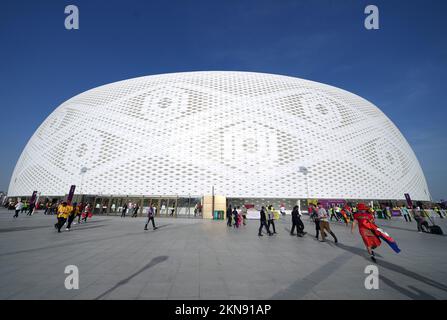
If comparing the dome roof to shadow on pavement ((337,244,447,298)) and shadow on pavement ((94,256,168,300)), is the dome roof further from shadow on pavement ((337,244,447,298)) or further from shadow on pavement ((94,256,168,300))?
shadow on pavement ((337,244,447,298))

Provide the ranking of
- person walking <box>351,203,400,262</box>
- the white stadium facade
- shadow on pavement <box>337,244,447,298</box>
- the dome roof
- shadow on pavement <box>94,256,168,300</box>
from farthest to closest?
the dome roof
the white stadium facade
person walking <box>351,203,400,262</box>
shadow on pavement <box>337,244,447,298</box>
shadow on pavement <box>94,256,168,300</box>

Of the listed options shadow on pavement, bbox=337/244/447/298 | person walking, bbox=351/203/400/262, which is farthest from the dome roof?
shadow on pavement, bbox=337/244/447/298

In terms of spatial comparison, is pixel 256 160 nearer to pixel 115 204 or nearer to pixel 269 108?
A: pixel 269 108

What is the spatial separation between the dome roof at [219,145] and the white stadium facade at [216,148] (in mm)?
153

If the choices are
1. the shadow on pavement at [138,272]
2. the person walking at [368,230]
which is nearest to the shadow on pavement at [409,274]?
the person walking at [368,230]

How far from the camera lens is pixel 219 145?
29203 millimetres

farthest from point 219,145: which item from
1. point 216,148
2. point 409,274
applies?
point 409,274

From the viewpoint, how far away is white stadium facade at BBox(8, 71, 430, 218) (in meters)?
27.8

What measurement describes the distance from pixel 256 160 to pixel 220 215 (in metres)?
10.7

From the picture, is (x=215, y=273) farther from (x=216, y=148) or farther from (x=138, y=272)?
(x=216, y=148)

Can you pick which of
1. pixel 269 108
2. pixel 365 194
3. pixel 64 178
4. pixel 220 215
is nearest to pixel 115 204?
pixel 64 178

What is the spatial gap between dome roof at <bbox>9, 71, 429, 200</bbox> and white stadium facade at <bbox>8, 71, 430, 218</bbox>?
153 mm

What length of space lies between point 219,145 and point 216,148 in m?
0.63

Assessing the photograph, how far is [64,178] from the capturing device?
98.6 ft
